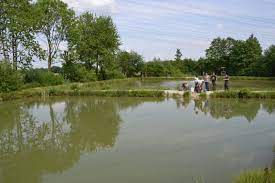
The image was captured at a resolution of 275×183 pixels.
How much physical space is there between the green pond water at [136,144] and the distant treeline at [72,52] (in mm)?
12133

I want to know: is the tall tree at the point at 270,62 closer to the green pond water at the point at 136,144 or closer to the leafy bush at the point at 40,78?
the leafy bush at the point at 40,78

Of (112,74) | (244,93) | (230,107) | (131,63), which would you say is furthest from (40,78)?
(131,63)

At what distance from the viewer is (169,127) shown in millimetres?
12016

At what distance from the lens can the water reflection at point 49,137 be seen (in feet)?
25.5

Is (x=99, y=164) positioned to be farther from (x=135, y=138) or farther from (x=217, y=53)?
(x=217, y=53)

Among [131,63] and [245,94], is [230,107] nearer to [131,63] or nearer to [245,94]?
[245,94]

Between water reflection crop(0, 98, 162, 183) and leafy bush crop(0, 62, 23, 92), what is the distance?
5.97 m

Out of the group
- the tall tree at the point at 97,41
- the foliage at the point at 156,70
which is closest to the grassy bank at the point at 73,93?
the tall tree at the point at 97,41

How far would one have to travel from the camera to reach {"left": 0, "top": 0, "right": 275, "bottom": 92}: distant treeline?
28109 millimetres

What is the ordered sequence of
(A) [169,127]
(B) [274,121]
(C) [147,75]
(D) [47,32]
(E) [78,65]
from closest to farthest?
(A) [169,127]
(B) [274,121]
(D) [47,32]
(E) [78,65]
(C) [147,75]

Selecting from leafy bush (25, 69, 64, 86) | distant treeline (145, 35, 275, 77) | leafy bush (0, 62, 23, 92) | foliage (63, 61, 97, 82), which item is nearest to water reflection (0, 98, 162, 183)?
leafy bush (0, 62, 23, 92)

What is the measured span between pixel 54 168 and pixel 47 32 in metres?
29.0

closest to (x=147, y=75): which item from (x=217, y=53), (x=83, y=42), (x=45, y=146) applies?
(x=217, y=53)

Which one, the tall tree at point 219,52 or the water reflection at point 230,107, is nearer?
the water reflection at point 230,107
